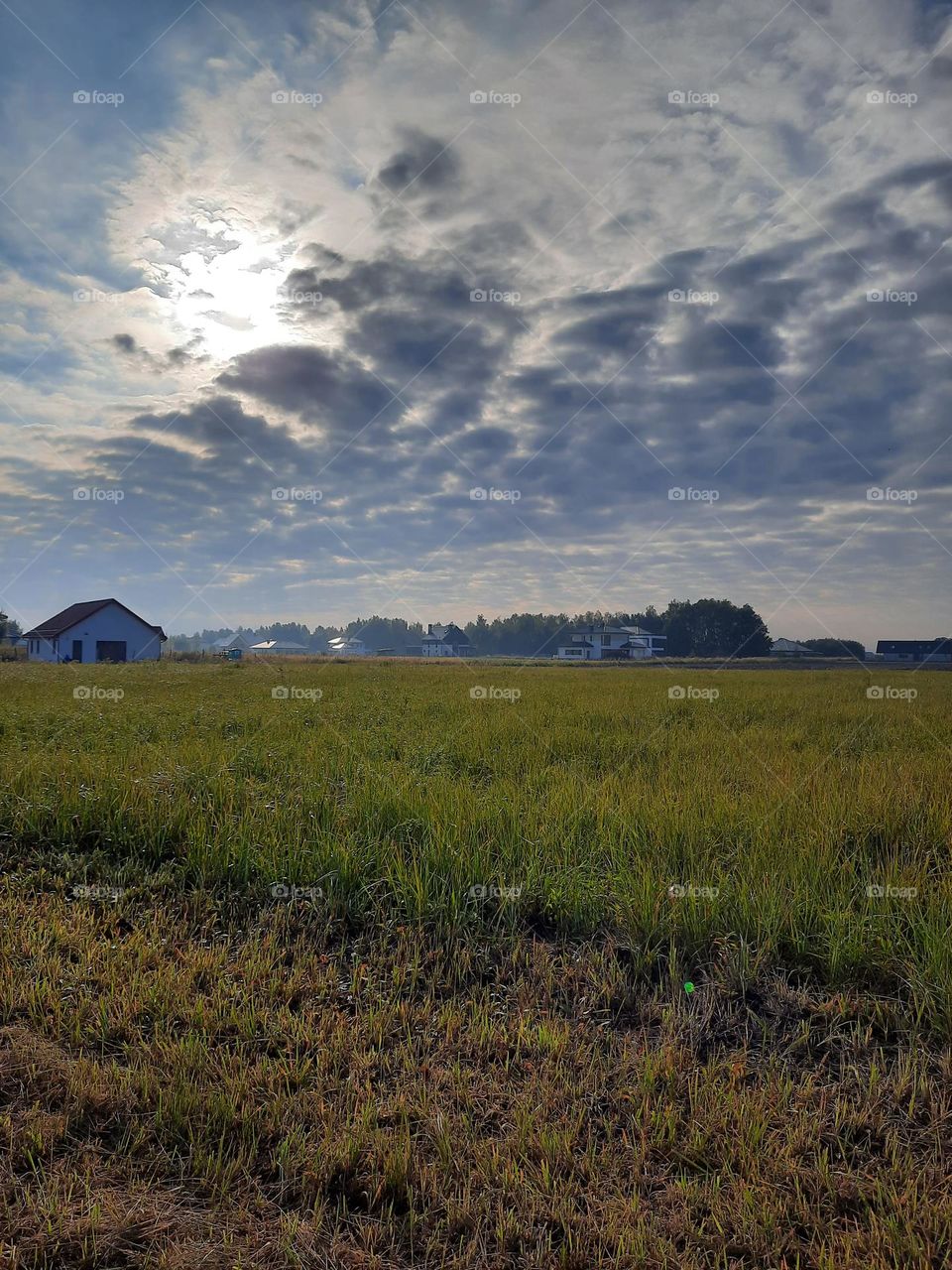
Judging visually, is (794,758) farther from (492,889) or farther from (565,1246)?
(565,1246)

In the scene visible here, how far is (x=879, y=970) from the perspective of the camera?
13.4 ft

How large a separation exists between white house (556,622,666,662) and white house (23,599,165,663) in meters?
47.7

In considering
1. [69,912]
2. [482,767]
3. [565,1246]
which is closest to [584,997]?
[565,1246]

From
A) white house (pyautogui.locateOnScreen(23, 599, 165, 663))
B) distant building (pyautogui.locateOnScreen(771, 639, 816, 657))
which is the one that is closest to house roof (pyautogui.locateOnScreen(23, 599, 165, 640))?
white house (pyautogui.locateOnScreen(23, 599, 165, 663))

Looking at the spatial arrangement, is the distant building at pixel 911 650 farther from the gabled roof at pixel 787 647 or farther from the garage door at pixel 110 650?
the garage door at pixel 110 650

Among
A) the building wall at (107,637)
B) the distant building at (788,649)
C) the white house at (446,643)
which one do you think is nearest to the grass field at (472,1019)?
the building wall at (107,637)

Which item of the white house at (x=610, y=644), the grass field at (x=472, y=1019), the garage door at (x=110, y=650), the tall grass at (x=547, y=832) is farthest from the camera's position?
the white house at (x=610, y=644)

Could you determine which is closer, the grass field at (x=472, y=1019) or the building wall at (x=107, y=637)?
the grass field at (x=472, y=1019)

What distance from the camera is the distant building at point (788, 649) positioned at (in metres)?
78.3

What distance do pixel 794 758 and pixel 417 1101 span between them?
783 cm

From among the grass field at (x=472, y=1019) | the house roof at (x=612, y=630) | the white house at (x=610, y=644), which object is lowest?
the grass field at (x=472, y=1019)

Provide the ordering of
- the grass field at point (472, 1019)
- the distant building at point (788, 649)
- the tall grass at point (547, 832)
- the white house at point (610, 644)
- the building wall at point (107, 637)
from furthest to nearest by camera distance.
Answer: the white house at point (610, 644)
the distant building at point (788, 649)
the building wall at point (107, 637)
the tall grass at point (547, 832)
the grass field at point (472, 1019)

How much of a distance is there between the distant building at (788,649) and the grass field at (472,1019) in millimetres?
77138

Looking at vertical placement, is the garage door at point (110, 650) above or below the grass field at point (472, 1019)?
above
